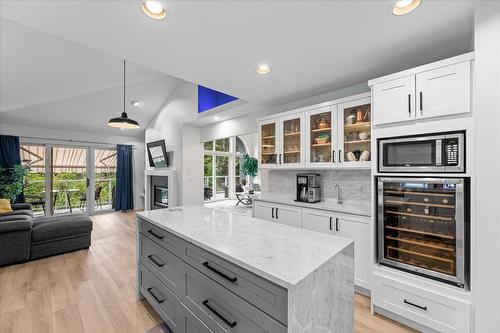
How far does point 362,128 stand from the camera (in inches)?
103

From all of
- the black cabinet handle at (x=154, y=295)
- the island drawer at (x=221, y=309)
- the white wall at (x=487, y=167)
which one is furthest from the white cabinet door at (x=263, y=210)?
the white wall at (x=487, y=167)

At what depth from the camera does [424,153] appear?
1.89 m

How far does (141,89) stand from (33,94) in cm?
198

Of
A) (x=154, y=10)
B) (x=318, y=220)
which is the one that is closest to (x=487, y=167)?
(x=318, y=220)

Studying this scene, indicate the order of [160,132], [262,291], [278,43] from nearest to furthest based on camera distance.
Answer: [262,291] < [278,43] < [160,132]

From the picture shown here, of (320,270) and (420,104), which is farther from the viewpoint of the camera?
(420,104)

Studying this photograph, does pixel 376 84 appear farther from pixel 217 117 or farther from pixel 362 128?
pixel 217 117

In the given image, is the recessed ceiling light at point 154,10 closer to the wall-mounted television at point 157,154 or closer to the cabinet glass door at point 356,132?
the cabinet glass door at point 356,132

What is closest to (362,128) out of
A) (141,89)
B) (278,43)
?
(278,43)

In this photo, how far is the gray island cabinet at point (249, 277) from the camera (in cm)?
101

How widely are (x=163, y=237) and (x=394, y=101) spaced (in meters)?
2.38

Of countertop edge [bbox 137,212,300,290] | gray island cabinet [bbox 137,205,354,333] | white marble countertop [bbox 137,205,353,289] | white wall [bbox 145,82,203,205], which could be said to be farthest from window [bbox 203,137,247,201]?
countertop edge [bbox 137,212,300,290]

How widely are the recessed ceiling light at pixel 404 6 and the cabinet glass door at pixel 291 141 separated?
5.45 feet

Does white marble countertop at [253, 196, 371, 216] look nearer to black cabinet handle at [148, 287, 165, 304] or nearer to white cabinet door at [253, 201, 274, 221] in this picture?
white cabinet door at [253, 201, 274, 221]
